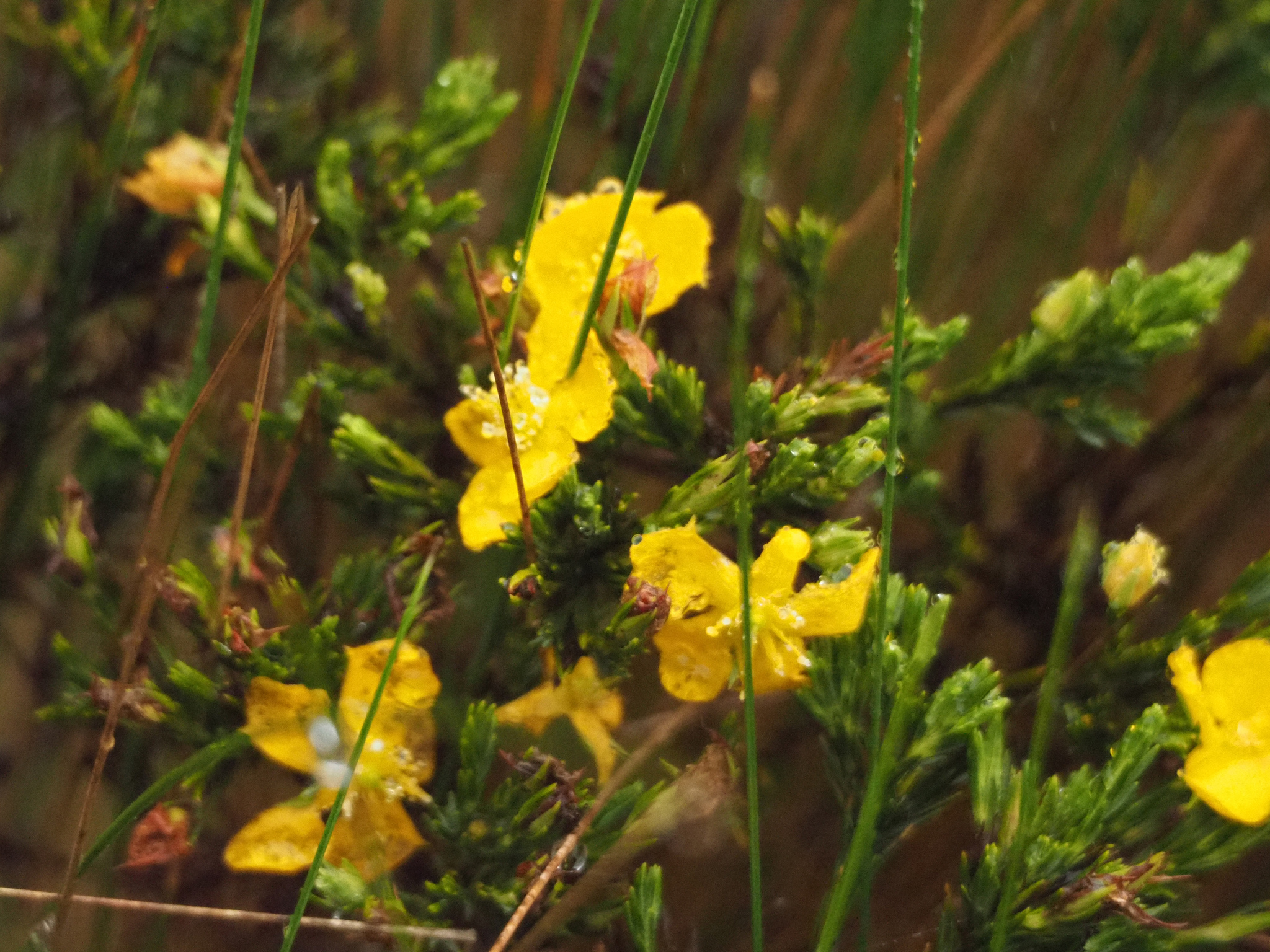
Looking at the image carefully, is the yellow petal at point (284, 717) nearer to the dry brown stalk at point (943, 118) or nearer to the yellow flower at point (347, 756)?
the yellow flower at point (347, 756)

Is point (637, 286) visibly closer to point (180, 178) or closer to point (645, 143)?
point (645, 143)

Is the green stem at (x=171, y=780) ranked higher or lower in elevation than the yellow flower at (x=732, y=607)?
lower

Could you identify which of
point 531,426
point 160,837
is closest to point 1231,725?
point 531,426

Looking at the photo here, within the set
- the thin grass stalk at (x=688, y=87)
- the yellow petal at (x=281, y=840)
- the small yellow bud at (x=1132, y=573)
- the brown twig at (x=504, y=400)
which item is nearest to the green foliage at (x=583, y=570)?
the brown twig at (x=504, y=400)

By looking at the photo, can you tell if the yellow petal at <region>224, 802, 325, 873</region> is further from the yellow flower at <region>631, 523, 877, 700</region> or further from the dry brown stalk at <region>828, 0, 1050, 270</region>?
the dry brown stalk at <region>828, 0, 1050, 270</region>

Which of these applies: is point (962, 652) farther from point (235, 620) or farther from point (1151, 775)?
point (235, 620)
